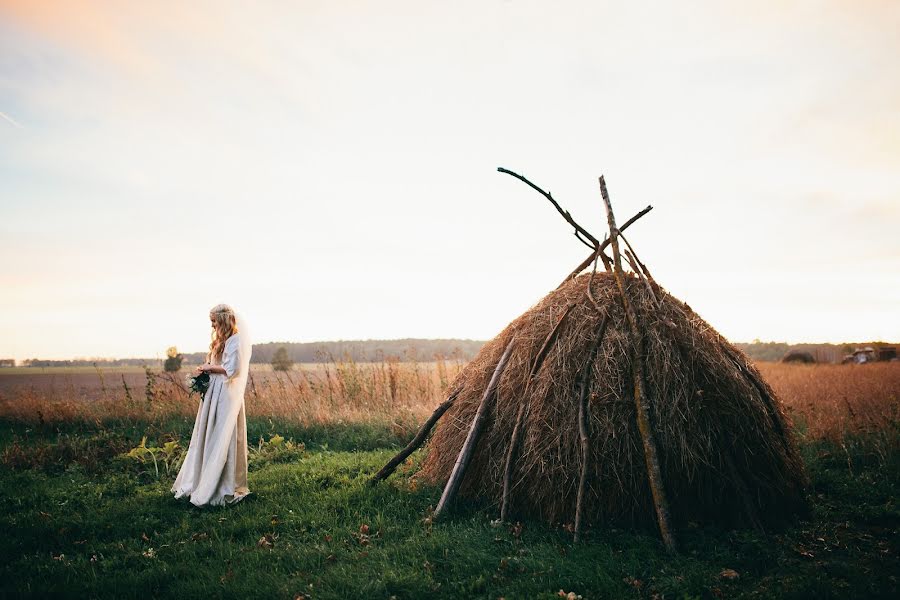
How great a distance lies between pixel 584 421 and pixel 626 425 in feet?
1.39

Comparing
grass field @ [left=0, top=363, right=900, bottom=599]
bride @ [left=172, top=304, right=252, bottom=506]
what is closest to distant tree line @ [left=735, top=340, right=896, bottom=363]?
grass field @ [left=0, top=363, right=900, bottom=599]

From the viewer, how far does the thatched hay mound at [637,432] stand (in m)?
5.20

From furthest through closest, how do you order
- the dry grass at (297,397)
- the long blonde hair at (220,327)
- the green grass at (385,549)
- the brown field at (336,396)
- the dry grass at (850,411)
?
the dry grass at (297,397)
the brown field at (336,396)
the dry grass at (850,411)
the long blonde hair at (220,327)
the green grass at (385,549)

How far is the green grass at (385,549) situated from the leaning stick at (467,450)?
25 centimetres

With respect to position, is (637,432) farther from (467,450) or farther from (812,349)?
(812,349)

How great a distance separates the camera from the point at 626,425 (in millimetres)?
5266

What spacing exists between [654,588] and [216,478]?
206 inches

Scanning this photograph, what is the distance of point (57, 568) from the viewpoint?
484cm

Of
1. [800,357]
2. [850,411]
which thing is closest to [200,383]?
[850,411]

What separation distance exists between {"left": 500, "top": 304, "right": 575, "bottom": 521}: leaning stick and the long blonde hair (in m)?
4.12

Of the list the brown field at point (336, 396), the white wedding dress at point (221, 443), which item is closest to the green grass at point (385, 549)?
the white wedding dress at point (221, 443)

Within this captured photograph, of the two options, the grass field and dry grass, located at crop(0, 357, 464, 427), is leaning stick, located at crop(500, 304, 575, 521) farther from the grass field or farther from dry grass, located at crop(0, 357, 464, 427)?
dry grass, located at crop(0, 357, 464, 427)

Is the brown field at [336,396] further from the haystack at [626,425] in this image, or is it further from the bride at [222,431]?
the haystack at [626,425]

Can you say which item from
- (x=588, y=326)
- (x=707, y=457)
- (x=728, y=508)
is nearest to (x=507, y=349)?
(x=588, y=326)
